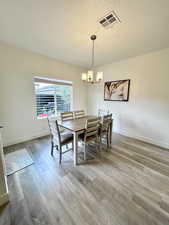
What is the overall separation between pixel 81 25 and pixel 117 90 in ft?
7.62

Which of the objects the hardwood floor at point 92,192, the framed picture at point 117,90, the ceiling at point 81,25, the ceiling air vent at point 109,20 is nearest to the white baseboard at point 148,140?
the hardwood floor at point 92,192

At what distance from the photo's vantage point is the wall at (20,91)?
2.57 meters

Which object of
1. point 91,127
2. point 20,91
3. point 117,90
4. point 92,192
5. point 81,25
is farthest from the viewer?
point 117,90

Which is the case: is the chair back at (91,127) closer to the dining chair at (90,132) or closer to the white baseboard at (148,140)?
the dining chair at (90,132)

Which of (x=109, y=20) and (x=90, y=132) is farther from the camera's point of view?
(x=90, y=132)

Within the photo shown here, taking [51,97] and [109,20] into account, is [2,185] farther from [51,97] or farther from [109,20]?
[109,20]

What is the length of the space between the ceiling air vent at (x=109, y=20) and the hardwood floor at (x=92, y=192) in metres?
2.65

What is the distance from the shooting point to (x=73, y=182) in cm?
165

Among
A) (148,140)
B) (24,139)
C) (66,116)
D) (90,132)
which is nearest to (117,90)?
(148,140)

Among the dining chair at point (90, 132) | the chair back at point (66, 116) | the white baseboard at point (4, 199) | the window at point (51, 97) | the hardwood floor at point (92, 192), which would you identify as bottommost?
the hardwood floor at point (92, 192)

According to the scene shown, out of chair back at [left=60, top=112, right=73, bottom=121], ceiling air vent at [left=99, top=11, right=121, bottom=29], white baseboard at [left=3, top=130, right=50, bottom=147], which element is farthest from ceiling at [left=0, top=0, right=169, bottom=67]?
white baseboard at [left=3, top=130, right=50, bottom=147]

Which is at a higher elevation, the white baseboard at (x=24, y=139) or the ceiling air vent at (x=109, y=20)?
the ceiling air vent at (x=109, y=20)

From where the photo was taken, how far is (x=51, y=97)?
3680 mm

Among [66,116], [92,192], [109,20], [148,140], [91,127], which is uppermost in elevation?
[109,20]
